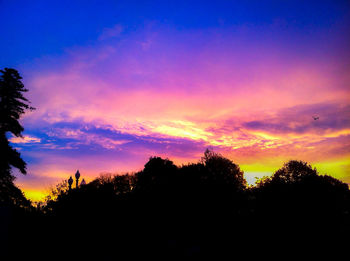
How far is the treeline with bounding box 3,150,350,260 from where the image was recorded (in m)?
17.9

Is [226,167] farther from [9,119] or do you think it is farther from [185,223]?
[9,119]

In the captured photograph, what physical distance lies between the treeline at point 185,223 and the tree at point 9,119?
11.4ft

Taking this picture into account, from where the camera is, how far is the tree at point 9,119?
16.0 meters

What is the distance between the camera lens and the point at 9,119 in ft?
55.4

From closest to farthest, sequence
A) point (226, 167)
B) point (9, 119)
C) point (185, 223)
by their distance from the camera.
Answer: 1. point (9, 119)
2. point (185, 223)
3. point (226, 167)

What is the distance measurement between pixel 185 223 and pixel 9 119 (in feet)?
84.1

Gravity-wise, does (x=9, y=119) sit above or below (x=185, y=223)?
above

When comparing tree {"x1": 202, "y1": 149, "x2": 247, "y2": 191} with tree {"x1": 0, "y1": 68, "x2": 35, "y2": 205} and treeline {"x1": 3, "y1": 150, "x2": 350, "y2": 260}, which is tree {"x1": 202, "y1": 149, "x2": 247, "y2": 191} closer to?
treeline {"x1": 3, "y1": 150, "x2": 350, "y2": 260}

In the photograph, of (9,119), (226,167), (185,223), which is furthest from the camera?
(226,167)

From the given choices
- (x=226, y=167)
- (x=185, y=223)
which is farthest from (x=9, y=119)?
(x=226, y=167)

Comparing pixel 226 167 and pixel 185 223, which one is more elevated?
pixel 226 167

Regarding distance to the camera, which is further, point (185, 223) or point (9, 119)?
point (185, 223)

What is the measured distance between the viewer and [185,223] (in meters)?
29.4

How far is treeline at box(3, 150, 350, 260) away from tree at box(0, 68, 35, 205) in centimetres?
346
